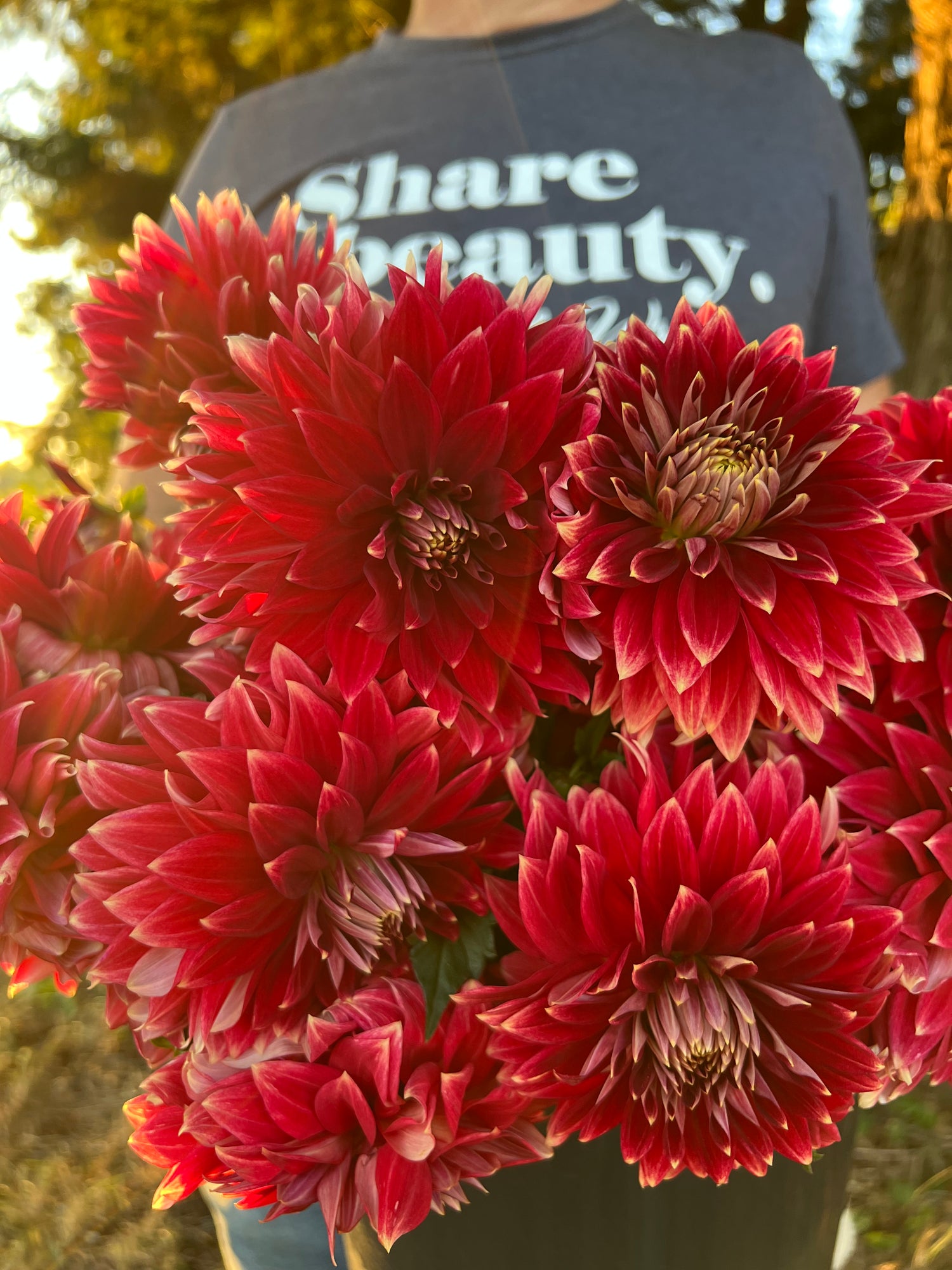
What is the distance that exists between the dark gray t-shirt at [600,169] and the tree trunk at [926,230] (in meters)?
0.58

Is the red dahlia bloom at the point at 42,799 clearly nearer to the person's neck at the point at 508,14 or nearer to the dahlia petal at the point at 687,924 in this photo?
the dahlia petal at the point at 687,924

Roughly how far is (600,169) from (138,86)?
1.76 meters

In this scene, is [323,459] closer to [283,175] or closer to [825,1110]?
[825,1110]

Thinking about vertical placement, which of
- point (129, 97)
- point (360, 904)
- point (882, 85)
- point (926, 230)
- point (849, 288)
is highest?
point (360, 904)

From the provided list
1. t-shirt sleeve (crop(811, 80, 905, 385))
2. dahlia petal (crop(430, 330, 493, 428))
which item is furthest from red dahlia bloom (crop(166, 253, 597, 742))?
t-shirt sleeve (crop(811, 80, 905, 385))

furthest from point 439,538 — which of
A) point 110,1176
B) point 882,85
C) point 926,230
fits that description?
point 882,85

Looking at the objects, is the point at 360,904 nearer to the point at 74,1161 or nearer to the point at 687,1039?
the point at 687,1039

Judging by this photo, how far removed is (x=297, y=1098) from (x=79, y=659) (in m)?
0.16

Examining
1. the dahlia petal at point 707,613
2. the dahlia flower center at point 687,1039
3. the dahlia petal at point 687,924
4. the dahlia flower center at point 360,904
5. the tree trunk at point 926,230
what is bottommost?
the tree trunk at point 926,230

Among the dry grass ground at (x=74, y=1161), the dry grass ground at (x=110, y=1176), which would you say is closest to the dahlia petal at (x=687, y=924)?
the dry grass ground at (x=74, y=1161)

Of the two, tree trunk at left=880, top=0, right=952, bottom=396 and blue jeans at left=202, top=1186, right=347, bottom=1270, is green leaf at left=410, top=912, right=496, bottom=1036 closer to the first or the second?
blue jeans at left=202, top=1186, right=347, bottom=1270

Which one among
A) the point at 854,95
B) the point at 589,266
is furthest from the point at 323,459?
the point at 854,95

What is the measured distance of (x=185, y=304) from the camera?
1.25ft

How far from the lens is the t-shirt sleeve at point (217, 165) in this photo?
1.12 metres
